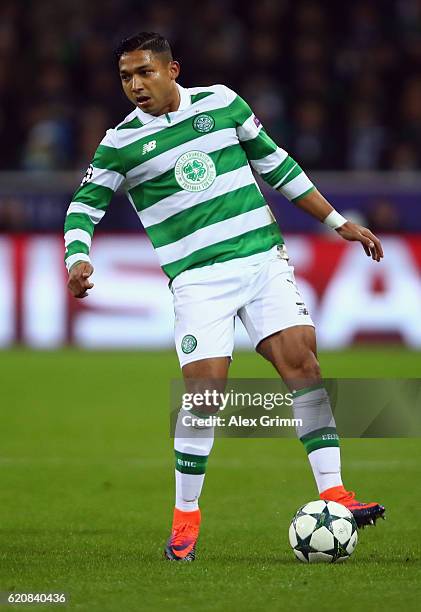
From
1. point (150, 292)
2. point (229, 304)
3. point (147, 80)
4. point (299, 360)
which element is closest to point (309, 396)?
point (299, 360)

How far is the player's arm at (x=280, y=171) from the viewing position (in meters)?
5.40

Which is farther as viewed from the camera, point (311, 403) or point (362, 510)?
point (311, 403)

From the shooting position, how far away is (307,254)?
13117 millimetres

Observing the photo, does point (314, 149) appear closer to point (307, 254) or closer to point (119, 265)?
point (307, 254)

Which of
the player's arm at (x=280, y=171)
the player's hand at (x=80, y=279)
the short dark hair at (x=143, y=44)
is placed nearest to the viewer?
the player's hand at (x=80, y=279)

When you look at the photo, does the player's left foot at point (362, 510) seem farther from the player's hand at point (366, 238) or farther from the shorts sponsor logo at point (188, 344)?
the player's hand at point (366, 238)

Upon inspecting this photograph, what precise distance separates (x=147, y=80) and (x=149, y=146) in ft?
0.88

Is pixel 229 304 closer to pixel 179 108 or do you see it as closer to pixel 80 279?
pixel 80 279

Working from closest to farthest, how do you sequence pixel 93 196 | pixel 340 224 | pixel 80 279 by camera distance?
pixel 80 279 < pixel 93 196 < pixel 340 224

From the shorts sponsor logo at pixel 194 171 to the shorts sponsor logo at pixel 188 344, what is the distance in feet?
2.01

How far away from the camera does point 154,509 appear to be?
6281 mm

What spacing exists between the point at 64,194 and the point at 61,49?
2.86 m

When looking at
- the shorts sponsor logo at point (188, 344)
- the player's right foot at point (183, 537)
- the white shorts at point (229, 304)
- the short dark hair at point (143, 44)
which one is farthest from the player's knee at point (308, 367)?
the short dark hair at point (143, 44)

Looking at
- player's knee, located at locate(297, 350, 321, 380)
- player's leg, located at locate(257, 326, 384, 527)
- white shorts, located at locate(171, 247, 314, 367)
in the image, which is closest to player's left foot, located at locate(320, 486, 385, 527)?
player's leg, located at locate(257, 326, 384, 527)
